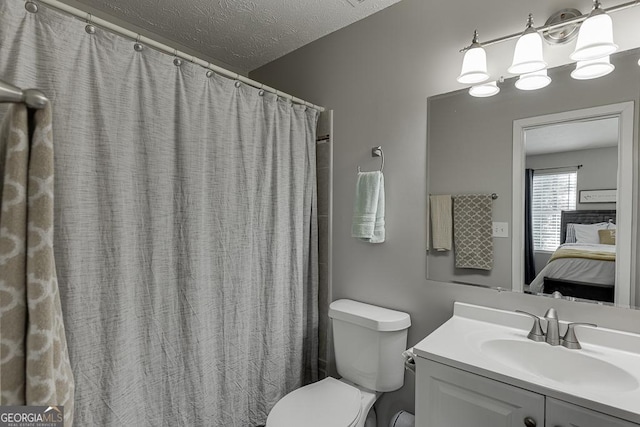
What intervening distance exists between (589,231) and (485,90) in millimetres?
709

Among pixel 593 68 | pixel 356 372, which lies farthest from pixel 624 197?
pixel 356 372

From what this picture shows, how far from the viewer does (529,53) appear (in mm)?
1189

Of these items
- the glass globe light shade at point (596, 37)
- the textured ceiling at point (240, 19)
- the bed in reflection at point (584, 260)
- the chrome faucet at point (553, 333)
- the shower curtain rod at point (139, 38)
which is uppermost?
the textured ceiling at point (240, 19)

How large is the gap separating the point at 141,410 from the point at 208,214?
832mm

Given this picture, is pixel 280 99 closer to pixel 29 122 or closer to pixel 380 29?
pixel 380 29

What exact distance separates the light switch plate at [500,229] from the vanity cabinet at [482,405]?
0.65 m

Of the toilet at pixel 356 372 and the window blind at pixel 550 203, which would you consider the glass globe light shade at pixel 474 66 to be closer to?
the window blind at pixel 550 203

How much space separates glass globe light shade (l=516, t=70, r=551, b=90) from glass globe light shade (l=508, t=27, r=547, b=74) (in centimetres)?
2

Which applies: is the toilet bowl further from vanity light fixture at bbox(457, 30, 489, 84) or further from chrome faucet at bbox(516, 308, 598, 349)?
vanity light fixture at bbox(457, 30, 489, 84)

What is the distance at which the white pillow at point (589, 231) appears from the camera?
3.79 feet

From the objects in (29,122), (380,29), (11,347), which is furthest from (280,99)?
(11,347)

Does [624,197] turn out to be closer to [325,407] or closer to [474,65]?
[474,65]

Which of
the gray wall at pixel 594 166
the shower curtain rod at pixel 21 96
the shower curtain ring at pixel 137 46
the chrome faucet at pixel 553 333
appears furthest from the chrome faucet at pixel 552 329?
the shower curtain ring at pixel 137 46

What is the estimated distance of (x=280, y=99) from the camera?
1.75 meters
